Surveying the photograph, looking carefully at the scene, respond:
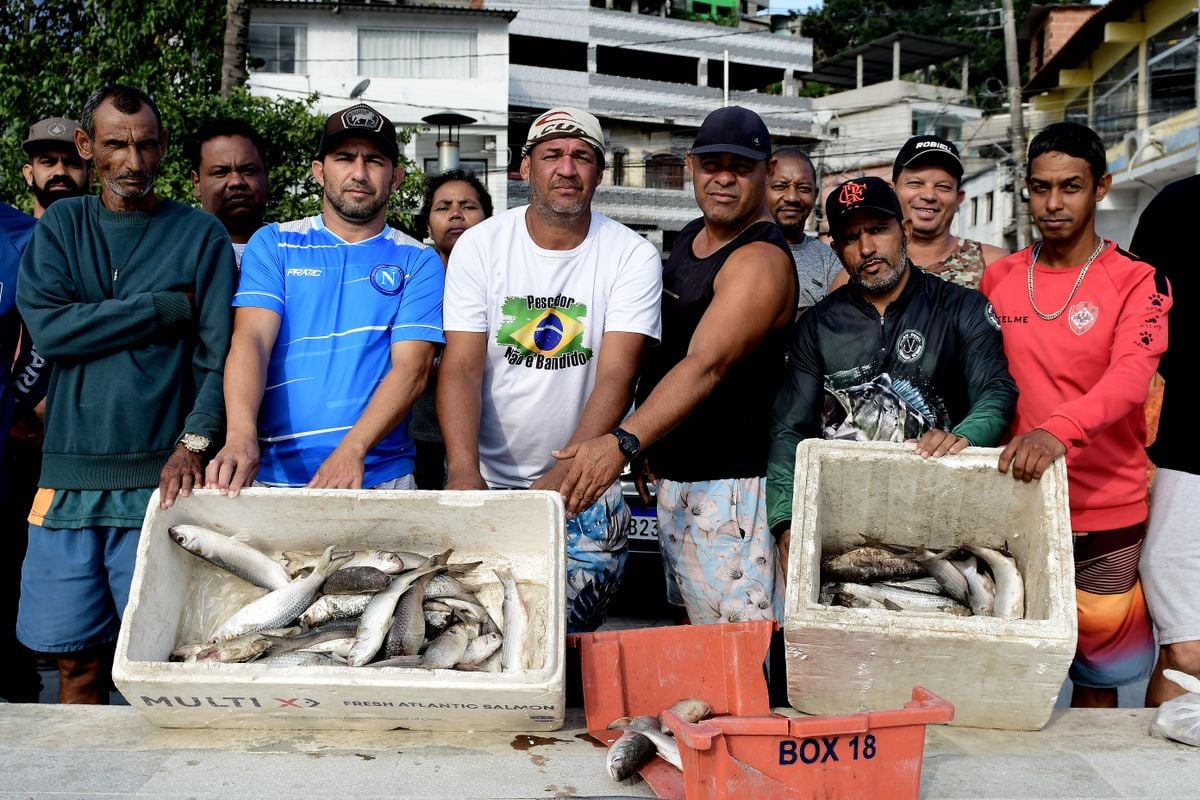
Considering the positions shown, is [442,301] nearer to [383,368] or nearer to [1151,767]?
[383,368]

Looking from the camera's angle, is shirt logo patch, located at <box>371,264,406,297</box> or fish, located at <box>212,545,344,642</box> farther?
shirt logo patch, located at <box>371,264,406,297</box>

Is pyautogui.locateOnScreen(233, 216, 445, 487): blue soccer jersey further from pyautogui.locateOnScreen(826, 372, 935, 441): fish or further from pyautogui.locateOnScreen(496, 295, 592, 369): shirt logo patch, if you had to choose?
pyautogui.locateOnScreen(826, 372, 935, 441): fish

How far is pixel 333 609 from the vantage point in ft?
11.1

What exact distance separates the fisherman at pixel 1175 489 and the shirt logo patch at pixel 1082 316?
306 mm

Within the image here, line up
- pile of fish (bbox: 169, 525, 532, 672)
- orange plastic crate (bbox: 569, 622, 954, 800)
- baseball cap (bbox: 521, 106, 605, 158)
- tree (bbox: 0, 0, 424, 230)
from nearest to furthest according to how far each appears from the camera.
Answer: orange plastic crate (bbox: 569, 622, 954, 800), pile of fish (bbox: 169, 525, 532, 672), baseball cap (bbox: 521, 106, 605, 158), tree (bbox: 0, 0, 424, 230)

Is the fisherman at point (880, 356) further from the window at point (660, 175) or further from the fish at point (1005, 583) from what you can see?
the window at point (660, 175)

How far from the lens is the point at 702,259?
13.6 feet

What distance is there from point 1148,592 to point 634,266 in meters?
2.30

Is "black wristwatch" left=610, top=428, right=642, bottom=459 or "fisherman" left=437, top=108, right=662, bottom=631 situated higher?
"fisherman" left=437, top=108, right=662, bottom=631

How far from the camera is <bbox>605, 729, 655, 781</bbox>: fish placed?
2.74m

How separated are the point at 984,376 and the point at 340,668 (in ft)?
7.90

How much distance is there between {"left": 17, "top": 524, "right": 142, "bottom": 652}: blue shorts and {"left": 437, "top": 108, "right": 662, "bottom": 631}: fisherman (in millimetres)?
1311

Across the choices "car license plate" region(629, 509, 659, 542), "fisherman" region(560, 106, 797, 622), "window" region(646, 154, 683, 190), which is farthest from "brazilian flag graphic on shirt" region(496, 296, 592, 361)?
"window" region(646, 154, 683, 190)

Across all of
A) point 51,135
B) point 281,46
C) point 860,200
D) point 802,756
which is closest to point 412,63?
point 281,46
